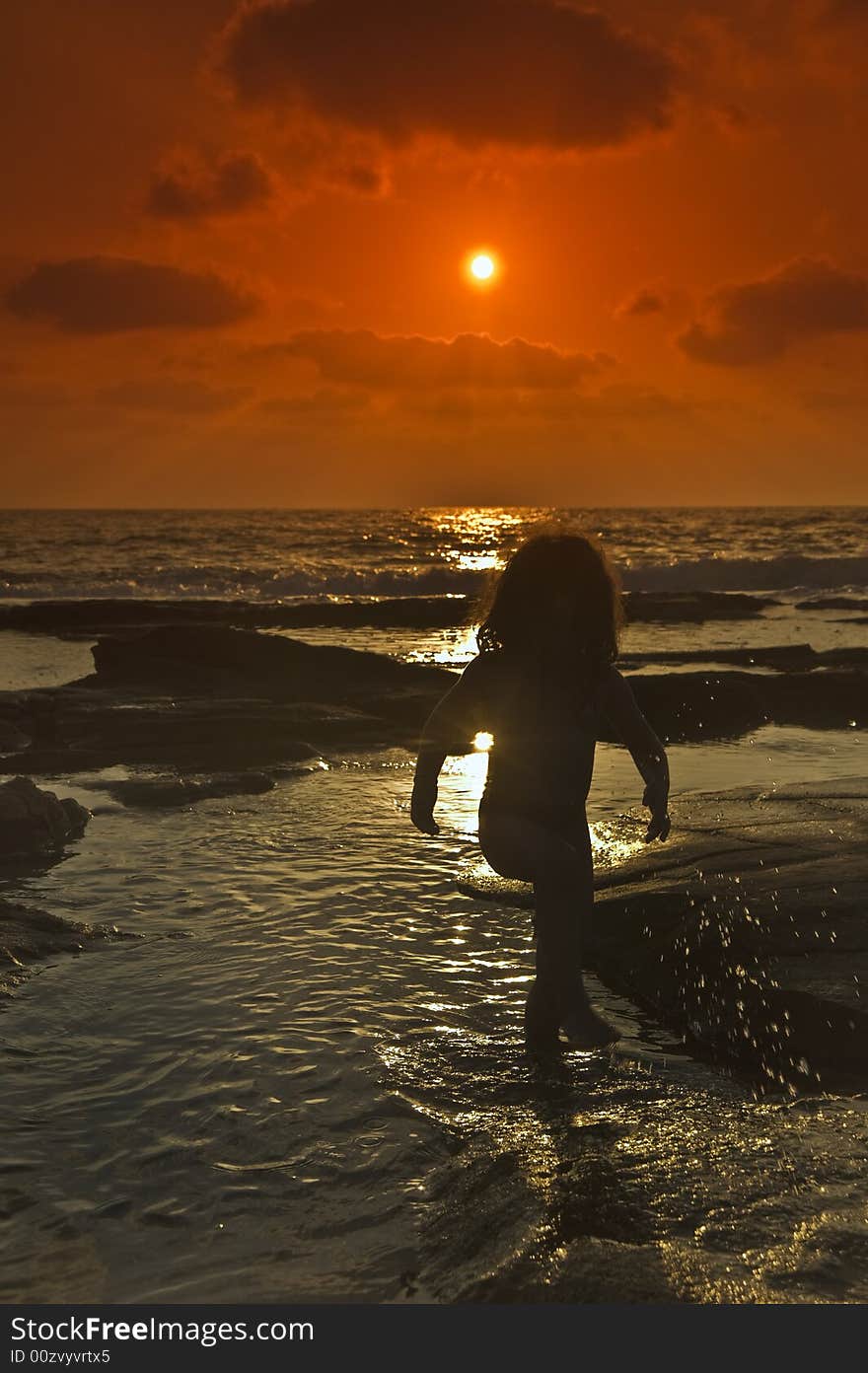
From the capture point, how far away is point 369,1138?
402 cm

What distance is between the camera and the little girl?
4.66m

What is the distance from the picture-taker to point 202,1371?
286 cm

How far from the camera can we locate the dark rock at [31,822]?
25.5 feet

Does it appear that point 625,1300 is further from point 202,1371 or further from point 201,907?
point 201,907

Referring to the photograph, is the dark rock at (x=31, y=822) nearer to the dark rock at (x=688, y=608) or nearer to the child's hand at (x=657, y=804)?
the child's hand at (x=657, y=804)

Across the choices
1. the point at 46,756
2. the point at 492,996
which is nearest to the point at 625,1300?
the point at 492,996

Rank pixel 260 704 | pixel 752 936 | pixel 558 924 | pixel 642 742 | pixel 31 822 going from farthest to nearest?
1. pixel 260 704
2. pixel 31 822
3. pixel 752 936
4. pixel 642 742
5. pixel 558 924

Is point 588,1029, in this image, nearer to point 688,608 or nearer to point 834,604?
point 688,608

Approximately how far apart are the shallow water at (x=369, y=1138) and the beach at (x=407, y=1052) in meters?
0.01

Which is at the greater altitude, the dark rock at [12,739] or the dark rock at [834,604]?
the dark rock at [834,604]

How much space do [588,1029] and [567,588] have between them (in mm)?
1625

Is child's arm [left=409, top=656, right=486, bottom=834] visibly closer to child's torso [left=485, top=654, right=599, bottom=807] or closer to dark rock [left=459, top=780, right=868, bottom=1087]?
child's torso [left=485, top=654, right=599, bottom=807]

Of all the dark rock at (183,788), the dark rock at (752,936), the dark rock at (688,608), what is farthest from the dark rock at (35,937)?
the dark rock at (688,608)

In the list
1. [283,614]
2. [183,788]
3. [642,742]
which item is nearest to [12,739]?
[183,788]
